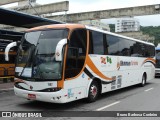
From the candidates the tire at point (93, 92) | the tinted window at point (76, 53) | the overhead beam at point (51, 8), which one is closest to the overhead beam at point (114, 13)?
the overhead beam at point (51, 8)

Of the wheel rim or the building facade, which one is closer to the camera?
the wheel rim

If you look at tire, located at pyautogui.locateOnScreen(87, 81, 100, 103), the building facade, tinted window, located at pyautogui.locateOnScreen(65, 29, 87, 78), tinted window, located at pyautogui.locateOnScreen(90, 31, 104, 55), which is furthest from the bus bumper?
the building facade

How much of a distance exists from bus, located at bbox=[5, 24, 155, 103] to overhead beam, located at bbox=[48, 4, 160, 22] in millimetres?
15547

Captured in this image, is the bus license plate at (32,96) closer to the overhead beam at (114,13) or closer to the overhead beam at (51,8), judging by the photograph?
the overhead beam at (51,8)

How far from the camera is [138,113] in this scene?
29.0 feet

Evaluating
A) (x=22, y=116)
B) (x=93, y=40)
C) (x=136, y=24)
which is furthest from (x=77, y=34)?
(x=136, y=24)

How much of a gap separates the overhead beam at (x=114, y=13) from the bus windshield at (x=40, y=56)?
18430 millimetres

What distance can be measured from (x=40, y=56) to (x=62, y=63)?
85 centimetres

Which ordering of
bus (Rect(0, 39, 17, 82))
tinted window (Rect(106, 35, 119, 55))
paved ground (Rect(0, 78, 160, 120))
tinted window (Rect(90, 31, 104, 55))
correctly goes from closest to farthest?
paved ground (Rect(0, 78, 160, 120)) < tinted window (Rect(90, 31, 104, 55)) < tinted window (Rect(106, 35, 119, 55)) < bus (Rect(0, 39, 17, 82))

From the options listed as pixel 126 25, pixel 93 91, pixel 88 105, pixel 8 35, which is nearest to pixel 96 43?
pixel 93 91

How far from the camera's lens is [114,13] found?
1094 inches

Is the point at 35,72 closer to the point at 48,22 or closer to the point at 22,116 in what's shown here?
the point at 22,116

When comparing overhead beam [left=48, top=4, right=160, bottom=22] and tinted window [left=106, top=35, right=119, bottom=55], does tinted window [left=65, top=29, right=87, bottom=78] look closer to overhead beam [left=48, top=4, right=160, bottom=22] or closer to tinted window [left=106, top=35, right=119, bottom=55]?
tinted window [left=106, top=35, right=119, bottom=55]

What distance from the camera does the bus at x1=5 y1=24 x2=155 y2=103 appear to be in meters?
8.71
